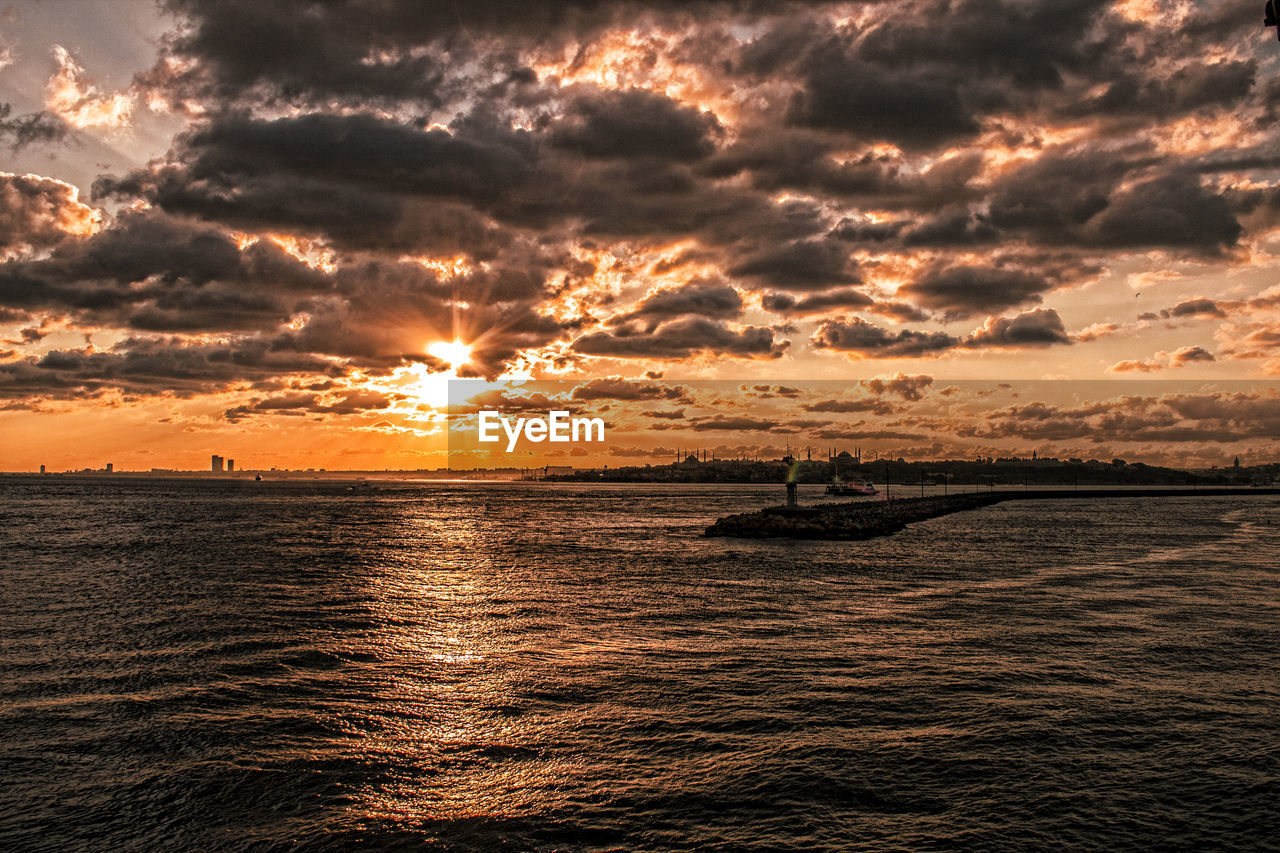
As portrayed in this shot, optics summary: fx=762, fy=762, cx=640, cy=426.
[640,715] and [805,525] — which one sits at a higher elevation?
[640,715]

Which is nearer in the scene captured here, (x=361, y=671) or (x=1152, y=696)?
(x=1152, y=696)

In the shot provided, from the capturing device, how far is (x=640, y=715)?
17422 millimetres

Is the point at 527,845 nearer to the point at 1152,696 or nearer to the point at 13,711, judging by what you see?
the point at 13,711

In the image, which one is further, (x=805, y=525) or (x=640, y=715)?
(x=805, y=525)

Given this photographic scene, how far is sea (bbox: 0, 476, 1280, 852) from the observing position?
40.8 feet

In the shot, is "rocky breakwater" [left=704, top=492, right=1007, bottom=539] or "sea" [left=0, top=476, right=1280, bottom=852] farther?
"rocky breakwater" [left=704, top=492, right=1007, bottom=539]

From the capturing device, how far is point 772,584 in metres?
40.0

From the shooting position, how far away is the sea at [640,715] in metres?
12.4

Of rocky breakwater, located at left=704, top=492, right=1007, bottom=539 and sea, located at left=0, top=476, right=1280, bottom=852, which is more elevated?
sea, located at left=0, top=476, right=1280, bottom=852

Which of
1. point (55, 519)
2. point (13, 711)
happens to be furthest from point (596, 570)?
point (55, 519)

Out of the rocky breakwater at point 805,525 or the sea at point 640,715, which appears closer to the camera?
the sea at point 640,715

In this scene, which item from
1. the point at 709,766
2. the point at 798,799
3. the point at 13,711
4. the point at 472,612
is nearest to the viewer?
the point at 798,799

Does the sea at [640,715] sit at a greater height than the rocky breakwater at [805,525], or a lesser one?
greater

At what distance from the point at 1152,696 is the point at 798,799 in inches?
476
